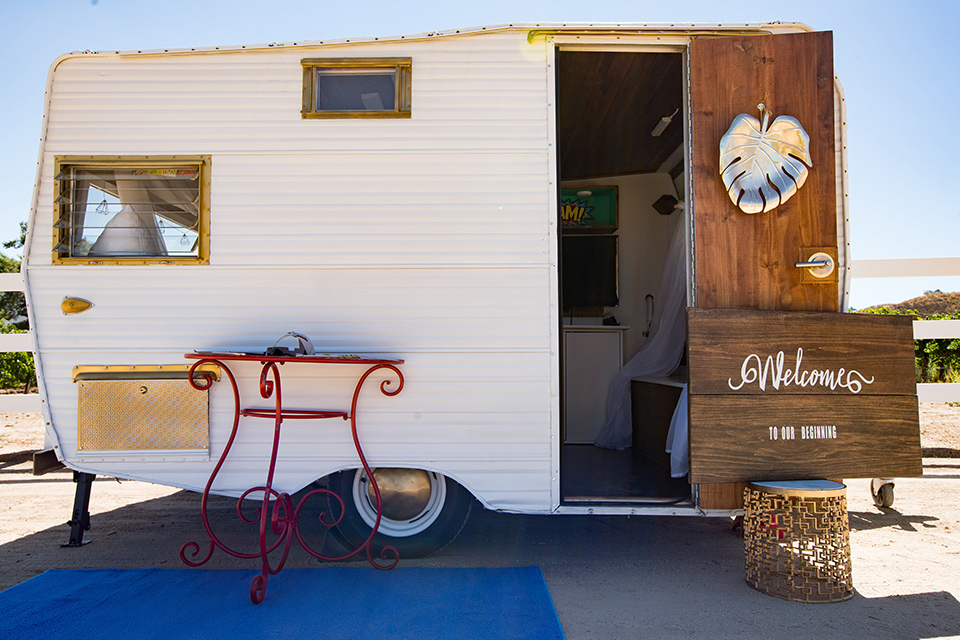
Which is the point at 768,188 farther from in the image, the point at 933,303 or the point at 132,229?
the point at 933,303

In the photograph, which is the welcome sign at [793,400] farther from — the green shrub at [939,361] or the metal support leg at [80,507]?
the green shrub at [939,361]

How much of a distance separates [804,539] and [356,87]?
3.33 meters

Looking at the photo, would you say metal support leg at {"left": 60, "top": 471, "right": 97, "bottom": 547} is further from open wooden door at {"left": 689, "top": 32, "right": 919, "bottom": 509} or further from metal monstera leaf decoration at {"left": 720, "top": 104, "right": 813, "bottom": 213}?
metal monstera leaf decoration at {"left": 720, "top": 104, "right": 813, "bottom": 213}

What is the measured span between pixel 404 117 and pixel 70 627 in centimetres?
291

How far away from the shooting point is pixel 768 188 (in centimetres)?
310

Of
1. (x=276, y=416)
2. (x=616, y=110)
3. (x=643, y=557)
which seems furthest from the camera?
(x=616, y=110)

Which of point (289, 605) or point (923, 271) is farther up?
point (923, 271)

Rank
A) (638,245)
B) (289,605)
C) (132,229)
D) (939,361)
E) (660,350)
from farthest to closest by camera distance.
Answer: (939,361) < (638,245) < (660,350) < (132,229) < (289,605)

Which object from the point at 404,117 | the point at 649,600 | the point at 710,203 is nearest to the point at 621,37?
the point at 710,203

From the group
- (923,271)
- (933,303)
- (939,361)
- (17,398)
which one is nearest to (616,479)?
(923,271)

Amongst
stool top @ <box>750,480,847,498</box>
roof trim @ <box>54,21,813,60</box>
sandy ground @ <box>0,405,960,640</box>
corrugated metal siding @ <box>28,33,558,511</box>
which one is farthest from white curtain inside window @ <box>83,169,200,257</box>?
stool top @ <box>750,480,847,498</box>

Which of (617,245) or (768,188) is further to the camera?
(617,245)

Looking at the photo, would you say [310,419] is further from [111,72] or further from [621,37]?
[621,37]

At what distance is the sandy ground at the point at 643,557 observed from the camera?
266 centimetres
